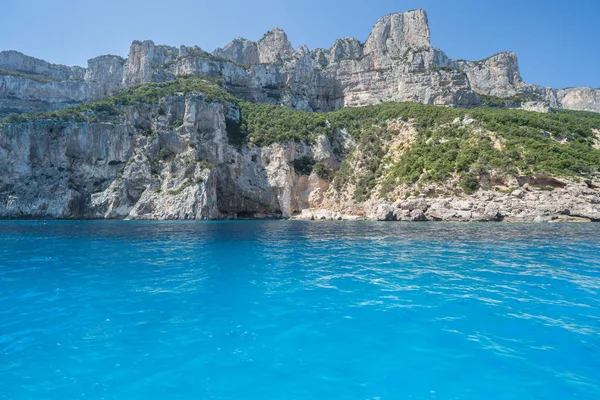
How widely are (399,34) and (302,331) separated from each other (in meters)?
110

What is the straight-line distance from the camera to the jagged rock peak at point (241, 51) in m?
112

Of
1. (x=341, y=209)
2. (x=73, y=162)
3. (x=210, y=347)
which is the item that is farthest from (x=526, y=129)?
(x=73, y=162)

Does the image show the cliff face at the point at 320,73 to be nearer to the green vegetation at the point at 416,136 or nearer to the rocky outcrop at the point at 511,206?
the green vegetation at the point at 416,136

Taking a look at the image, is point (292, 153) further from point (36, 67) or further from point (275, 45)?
point (36, 67)

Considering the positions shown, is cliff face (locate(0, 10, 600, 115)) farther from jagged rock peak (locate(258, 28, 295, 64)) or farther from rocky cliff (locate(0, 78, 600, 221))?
rocky cliff (locate(0, 78, 600, 221))

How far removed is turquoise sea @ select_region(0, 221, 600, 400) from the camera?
5.00 meters

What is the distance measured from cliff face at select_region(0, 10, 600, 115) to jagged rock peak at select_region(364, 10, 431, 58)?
11.3 inches

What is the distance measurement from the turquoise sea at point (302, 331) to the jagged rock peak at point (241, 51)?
111050 mm

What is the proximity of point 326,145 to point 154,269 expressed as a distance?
5778 centimetres

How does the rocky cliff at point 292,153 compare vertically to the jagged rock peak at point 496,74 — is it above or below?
below

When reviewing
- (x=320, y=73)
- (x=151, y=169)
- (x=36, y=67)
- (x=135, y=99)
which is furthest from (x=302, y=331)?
(x=36, y=67)

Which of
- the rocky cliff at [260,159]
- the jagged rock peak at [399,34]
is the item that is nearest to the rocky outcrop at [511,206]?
the rocky cliff at [260,159]

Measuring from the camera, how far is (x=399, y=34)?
322 feet

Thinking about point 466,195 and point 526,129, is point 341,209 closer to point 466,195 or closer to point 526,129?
point 466,195
